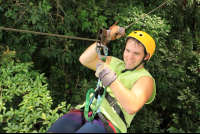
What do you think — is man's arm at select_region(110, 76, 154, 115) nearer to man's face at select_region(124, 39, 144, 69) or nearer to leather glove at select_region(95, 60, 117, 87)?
leather glove at select_region(95, 60, 117, 87)

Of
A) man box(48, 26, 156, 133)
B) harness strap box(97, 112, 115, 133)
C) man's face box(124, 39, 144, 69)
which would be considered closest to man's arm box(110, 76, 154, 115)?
man box(48, 26, 156, 133)

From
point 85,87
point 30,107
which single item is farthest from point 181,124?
point 30,107

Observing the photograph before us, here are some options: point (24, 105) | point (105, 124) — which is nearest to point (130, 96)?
point (105, 124)

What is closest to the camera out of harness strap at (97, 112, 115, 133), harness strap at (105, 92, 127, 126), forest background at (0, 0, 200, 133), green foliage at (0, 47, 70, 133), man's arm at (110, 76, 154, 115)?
man's arm at (110, 76, 154, 115)

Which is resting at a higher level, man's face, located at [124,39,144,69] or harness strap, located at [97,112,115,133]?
man's face, located at [124,39,144,69]

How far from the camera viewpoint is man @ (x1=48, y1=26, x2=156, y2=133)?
63.0 inches

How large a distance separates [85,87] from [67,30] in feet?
3.65

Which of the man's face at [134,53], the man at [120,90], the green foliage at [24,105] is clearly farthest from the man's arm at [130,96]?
the green foliage at [24,105]

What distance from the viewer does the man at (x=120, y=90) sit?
5.25 feet

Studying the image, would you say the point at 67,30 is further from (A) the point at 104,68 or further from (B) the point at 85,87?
(A) the point at 104,68

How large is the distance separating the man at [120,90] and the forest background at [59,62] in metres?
0.53

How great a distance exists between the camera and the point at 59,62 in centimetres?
389

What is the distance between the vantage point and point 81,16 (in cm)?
332

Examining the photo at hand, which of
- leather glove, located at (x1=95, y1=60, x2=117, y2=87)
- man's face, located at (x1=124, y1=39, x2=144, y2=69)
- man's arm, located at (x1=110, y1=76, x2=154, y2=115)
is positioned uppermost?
man's face, located at (x1=124, y1=39, x2=144, y2=69)
